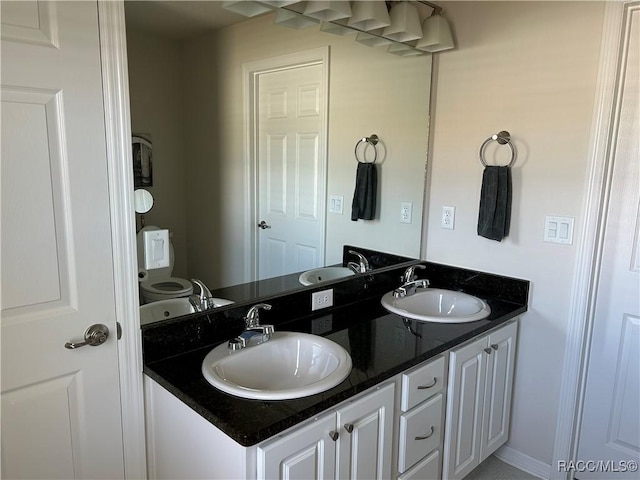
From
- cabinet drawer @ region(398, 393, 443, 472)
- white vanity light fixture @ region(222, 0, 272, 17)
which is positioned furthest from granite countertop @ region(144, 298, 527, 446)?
white vanity light fixture @ region(222, 0, 272, 17)

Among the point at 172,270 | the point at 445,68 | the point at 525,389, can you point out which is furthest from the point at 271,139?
the point at 525,389

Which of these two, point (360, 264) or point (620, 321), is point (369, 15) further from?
point (620, 321)

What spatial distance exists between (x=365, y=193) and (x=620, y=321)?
127 centimetres

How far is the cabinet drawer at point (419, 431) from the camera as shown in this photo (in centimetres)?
170

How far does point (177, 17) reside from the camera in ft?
5.14

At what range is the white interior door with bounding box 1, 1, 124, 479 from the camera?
4.01 ft

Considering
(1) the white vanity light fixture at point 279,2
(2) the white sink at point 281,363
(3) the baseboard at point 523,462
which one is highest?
(1) the white vanity light fixture at point 279,2

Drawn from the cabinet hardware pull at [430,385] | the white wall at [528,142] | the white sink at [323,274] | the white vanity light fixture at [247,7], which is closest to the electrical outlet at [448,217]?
the white wall at [528,142]

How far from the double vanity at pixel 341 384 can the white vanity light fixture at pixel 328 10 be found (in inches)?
44.4

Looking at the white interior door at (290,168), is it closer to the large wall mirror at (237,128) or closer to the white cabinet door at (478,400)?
the large wall mirror at (237,128)

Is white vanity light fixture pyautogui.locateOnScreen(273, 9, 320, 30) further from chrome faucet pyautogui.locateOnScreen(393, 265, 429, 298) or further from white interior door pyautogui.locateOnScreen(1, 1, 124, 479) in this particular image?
chrome faucet pyautogui.locateOnScreen(393, 265, 429, 298)

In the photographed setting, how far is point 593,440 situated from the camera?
2.18 m

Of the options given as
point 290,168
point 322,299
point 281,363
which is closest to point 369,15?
point 290,168

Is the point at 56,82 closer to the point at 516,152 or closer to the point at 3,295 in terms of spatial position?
the point at 3,295
